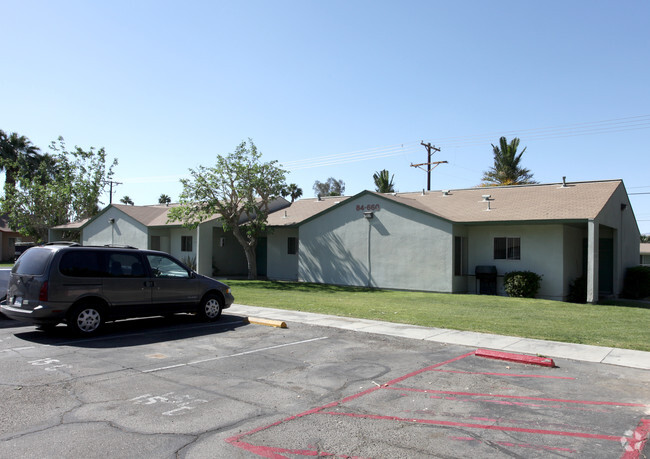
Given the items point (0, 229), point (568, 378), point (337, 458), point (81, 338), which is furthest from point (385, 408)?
point (0, 229)

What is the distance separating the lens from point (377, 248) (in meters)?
22.8

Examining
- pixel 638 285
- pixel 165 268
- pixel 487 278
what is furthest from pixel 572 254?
pixel 165 268

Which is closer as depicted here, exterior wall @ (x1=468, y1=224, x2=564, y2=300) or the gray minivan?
the gray minivan

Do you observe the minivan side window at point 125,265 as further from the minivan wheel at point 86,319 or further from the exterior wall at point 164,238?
the exterior wall at point 164,238

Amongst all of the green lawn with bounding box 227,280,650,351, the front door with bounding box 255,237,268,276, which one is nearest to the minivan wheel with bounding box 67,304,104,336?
the green lawn with bounding box 227,280,650,351

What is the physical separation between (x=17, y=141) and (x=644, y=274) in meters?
50.5

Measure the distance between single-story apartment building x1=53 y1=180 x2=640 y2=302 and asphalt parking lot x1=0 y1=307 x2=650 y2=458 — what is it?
11538 mm

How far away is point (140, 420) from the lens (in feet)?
17.7

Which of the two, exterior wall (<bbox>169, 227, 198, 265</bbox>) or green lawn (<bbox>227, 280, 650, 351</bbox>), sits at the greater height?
exterior wall (<bbox>169, 227, 198, 265</bbox>)

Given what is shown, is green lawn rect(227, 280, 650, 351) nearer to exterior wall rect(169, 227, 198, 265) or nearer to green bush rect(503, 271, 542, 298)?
green bush rect(503, 271, 542, 298)

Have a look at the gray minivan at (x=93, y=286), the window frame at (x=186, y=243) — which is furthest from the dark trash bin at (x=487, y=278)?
the window frame at (x=186, y=243)

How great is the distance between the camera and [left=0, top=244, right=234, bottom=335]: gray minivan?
959 centimetres

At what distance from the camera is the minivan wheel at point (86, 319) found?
981cm

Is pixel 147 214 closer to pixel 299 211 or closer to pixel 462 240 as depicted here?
pixel 299 211
